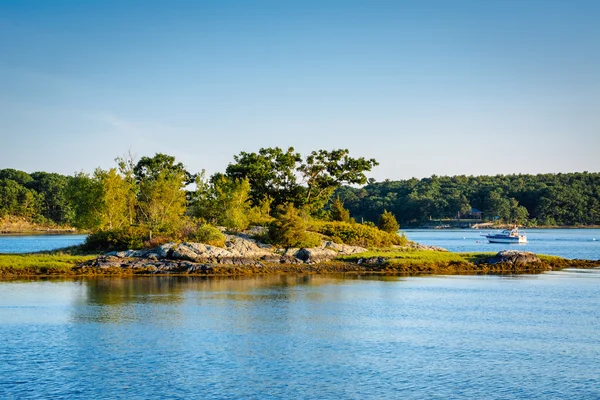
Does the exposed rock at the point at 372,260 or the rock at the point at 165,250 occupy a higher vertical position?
the rock at the point at 165,250

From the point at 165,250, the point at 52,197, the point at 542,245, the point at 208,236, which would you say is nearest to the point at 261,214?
the point at 208,236

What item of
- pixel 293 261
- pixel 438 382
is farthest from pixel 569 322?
pixel 293 261

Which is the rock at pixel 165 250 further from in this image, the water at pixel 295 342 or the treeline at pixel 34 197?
the treeline at pixel 34 197

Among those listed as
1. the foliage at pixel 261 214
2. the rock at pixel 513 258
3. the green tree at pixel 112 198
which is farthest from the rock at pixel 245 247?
the rock at pixel 513 258

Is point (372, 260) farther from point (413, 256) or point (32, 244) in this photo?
point (32, 244)

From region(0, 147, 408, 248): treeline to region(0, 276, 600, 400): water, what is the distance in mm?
16495

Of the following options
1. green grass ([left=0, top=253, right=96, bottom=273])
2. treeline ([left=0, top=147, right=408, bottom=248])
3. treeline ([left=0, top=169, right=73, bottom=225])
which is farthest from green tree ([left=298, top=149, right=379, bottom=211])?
treeline ([left=0, top=169, right=73, bottom=225])

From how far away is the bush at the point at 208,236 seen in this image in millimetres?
59281

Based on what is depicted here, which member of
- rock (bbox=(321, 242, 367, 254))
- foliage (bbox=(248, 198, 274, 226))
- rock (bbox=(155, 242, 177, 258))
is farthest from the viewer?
foliage (bbox=(248, 198, 274, 226))

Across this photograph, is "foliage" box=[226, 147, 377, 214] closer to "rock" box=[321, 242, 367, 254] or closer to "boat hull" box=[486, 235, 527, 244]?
"rock" box=[321, 242, 367, 254]

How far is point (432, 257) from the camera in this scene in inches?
2432

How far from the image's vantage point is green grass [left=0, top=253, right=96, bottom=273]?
2019 inches

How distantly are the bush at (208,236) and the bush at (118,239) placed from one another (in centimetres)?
445

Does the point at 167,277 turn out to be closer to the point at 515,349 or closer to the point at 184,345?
the point at 184,345
